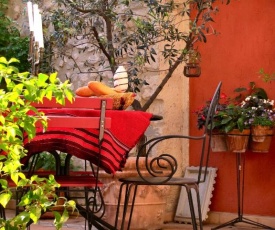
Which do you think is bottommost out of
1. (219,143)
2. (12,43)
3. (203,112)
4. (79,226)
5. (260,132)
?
(79,226)

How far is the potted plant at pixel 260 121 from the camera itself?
479 centimetres

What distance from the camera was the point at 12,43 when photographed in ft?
22.0

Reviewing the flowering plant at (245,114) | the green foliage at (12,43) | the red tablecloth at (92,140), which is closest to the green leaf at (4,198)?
the red tablecloth at (92,140)

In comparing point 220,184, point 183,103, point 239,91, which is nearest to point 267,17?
point 239,91

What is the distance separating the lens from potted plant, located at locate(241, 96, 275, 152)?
15.7 ft

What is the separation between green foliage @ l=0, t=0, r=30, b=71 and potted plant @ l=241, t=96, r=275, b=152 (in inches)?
102

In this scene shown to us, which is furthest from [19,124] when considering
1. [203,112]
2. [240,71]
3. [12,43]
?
[12,43]

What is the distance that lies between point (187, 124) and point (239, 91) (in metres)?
0.61

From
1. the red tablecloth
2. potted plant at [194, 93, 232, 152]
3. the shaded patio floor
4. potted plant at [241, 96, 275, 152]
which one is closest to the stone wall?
the shaded patio floor

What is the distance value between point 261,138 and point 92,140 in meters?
2.30

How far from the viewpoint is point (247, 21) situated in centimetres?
529

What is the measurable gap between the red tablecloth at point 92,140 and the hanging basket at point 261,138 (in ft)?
6.83

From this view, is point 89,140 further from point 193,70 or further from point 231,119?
point 193,70

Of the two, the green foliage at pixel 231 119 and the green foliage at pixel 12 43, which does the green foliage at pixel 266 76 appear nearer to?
the green foliage at pixel 231 119
